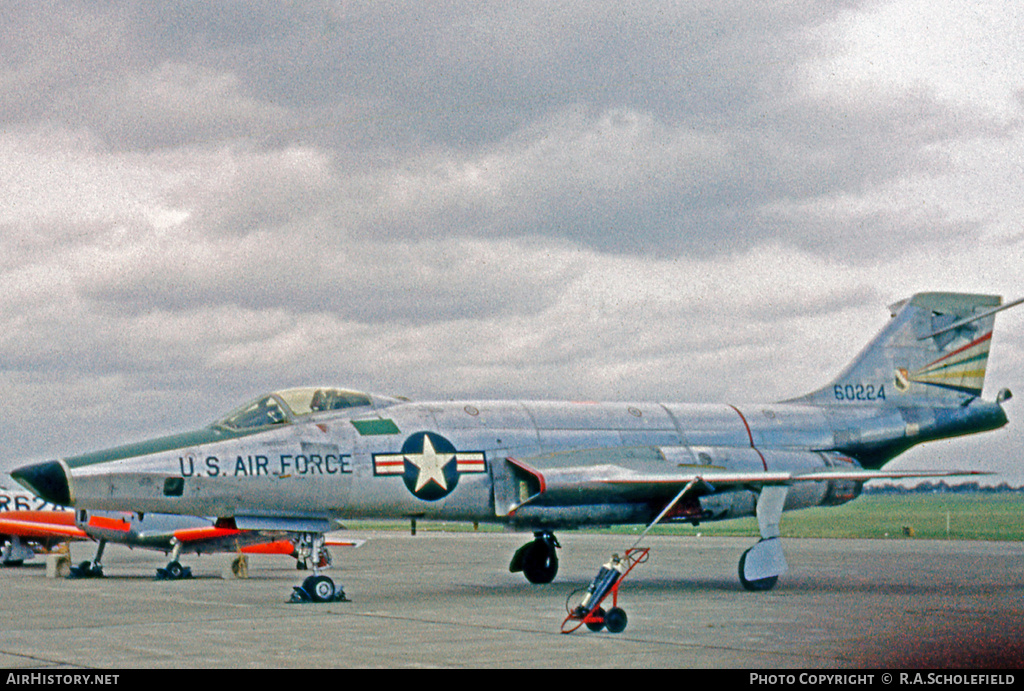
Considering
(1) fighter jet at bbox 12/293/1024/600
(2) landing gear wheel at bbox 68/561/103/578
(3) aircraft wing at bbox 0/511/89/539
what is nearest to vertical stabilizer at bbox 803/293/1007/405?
(1) fighter jet at bbox 12/293/1024/600

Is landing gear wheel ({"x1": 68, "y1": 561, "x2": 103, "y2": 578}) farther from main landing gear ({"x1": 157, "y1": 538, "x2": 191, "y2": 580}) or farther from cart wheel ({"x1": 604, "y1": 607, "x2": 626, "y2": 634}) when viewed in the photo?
cart wheel ({"x1": 604, "y1": 607, "x2": 626, "y2": 634})

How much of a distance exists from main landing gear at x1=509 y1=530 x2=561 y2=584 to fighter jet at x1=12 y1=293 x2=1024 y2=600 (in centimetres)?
3

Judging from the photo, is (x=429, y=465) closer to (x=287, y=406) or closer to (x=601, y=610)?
(x=287, y=406)

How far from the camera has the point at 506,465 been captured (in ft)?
59.9

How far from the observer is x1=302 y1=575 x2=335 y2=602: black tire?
1583cm

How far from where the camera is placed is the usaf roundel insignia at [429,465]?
1725 centimetres

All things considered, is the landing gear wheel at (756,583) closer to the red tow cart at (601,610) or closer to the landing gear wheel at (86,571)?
the red tow cart at (601,610)

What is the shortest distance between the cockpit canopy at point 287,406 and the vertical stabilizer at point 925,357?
34.3 feet

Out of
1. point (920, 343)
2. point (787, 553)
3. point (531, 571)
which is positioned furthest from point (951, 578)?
point (787, 553)

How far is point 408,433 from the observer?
57.7 ft

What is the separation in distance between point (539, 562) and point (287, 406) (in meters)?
6.12

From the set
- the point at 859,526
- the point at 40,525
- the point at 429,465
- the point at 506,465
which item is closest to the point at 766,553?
the point at 506,465
